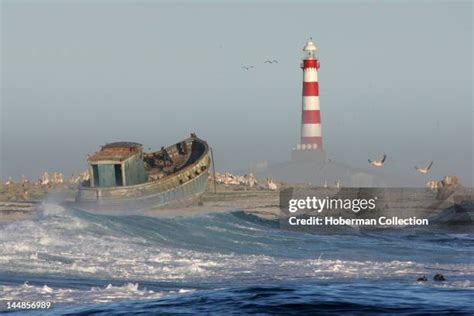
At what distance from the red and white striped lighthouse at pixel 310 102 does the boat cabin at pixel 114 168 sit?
73.5 ft

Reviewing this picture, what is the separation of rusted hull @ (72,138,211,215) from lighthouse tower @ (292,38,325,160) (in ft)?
68.6

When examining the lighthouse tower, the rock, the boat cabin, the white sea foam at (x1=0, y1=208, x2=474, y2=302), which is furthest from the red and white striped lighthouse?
the rock

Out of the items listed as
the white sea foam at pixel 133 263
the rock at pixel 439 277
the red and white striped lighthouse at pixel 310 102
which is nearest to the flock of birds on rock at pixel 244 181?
the red and white striped lighthouse at pixel 310 102

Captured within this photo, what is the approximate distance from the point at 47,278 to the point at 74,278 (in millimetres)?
615

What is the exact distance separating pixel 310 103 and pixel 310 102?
55 millimetres

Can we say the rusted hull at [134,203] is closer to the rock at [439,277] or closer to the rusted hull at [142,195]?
the rusted hull at [142,195]

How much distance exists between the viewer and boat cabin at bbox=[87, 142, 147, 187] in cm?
4575

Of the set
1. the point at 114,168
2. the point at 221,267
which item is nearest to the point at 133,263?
the point at 221,267

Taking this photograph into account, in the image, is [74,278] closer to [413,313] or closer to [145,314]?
[145,314]

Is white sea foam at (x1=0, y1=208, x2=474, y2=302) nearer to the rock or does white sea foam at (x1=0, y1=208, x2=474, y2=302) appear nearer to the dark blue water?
the dark blue water

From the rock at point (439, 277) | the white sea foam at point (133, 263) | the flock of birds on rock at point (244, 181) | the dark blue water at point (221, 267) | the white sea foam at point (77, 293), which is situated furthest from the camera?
the flock of birds on rock at point (244, 181)

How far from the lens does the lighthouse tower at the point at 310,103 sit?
68.0 m

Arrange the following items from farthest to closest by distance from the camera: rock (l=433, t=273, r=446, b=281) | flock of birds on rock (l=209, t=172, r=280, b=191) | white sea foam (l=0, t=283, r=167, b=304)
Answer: flock of birds on rock (l=209, t=172, r=280, b=191), rock (l=433, t=273, r=446, b=281), white sea foam (l=0, t=283, r=167, b=304)

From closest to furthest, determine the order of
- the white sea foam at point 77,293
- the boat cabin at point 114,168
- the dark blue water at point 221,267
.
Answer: the dark blue water at point 221,267 → the white sea foam at point 77,293 → the boat cabin at point 114,168
